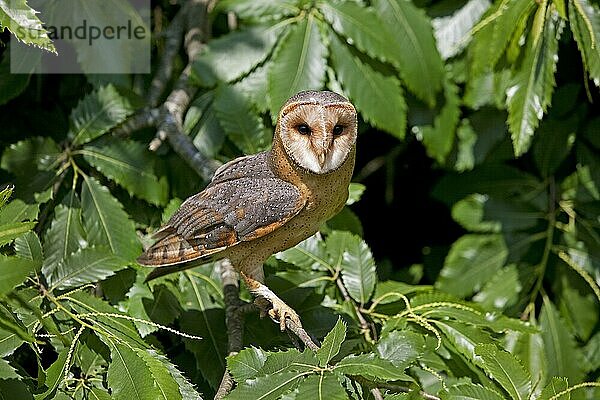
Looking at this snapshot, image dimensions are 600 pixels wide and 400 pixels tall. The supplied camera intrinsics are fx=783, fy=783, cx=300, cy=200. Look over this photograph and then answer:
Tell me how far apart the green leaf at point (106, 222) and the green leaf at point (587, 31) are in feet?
4.13

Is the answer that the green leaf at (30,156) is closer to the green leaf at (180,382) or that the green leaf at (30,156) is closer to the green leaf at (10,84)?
the green leaf at (10,84)

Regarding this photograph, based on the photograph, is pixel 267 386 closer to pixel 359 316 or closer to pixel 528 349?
pixel 359 316

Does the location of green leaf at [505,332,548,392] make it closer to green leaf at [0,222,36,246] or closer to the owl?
the owl

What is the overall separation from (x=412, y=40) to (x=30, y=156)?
1.17 metres

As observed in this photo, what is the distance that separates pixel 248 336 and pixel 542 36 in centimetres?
113

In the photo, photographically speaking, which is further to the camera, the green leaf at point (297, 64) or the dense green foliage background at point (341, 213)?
the green leaf at point (297, 64)

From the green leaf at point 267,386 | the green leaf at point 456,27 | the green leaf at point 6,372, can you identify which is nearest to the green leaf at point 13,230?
the green leaf at point 6,372

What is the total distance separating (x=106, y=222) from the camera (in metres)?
2.09

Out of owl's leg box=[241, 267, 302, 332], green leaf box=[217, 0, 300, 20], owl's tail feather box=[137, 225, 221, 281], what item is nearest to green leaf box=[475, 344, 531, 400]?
owl's leg box=[241, 267, 302, 332]

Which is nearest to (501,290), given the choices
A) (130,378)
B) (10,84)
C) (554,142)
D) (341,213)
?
(554,142)

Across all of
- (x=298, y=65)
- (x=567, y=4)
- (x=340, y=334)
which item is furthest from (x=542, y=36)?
(x=340, y=334)

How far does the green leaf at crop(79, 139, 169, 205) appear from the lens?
2.21m

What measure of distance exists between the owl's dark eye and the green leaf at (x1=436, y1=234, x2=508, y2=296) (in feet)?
3.99

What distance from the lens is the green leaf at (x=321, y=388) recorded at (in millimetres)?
1354
